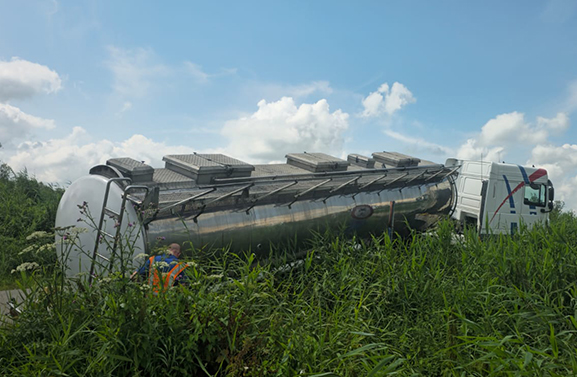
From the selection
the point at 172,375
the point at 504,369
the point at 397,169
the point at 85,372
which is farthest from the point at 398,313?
the point at 397,169

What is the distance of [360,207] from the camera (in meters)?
8.24

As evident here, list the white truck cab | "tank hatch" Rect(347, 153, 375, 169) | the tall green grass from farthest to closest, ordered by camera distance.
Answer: the white truck cab < "tank hatch" Rect(347, 153, 375, 169) < the tall green grass

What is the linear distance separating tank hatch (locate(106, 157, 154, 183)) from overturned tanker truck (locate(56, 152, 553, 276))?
0.05 feet

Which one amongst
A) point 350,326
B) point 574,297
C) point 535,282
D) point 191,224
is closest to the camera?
point 350,326

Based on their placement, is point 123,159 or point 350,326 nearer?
point 350,326

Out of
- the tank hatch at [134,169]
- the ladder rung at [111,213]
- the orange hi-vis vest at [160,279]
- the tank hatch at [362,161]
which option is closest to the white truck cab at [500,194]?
the tank hatch at [362,161]

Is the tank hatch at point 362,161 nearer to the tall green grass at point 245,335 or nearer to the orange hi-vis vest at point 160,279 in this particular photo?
the tall green grass at point 245,335

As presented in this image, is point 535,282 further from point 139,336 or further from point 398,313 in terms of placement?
point 139,336

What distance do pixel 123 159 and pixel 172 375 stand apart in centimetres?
432

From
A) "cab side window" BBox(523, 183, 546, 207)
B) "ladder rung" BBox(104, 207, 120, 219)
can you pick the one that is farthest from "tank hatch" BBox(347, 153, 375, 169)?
"ladder rung" BBox(104, 207, 120, 219)

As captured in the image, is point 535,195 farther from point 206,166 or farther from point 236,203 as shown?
point 206,166

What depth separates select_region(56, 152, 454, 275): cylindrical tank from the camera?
227 inches

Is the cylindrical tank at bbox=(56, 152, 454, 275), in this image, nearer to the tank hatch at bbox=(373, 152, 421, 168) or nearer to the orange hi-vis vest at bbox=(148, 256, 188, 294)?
the orange hi-vis vest at bbox=(148, 256, 188, 294)

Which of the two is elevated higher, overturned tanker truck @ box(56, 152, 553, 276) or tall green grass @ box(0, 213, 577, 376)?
overturned tanker truck @ box(56, 152, 553, 276)
